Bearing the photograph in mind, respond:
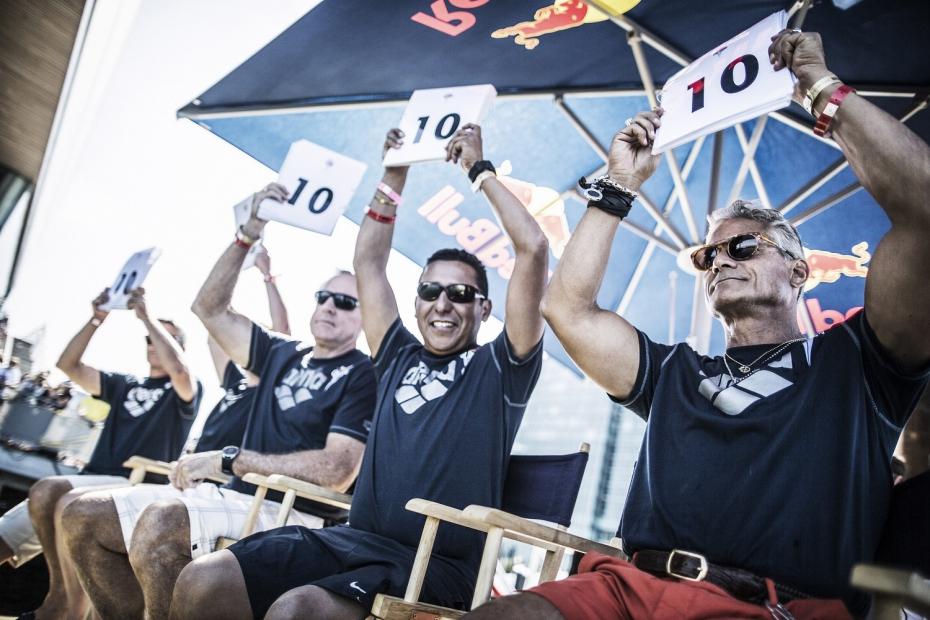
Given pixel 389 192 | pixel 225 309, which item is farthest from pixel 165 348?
pixel 389 192

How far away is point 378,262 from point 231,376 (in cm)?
185

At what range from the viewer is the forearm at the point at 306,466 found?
2.75 meters

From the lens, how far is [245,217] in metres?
3.72

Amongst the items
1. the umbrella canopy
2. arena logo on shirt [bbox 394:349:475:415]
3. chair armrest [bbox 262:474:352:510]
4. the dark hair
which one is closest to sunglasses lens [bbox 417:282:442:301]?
the dark hair

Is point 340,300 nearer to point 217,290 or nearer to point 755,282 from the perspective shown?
point 217,290

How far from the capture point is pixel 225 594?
75.1 inches

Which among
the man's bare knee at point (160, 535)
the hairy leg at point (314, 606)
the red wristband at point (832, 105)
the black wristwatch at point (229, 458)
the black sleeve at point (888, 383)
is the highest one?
the red wristband at point (832, 105)

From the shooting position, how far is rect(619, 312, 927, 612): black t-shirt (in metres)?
1.39

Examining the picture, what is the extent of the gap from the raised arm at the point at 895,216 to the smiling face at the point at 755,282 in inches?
11.9

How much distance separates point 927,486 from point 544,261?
1299 millimetres

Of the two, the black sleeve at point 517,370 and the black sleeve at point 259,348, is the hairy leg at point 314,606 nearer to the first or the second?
the black sleeve at point 517,370

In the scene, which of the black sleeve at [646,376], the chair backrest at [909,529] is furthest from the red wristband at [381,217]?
the chair backrest at [909,529]

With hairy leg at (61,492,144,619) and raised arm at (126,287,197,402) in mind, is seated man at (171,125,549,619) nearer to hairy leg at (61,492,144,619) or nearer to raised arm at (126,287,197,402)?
hairy leg at (61,492,144,619)

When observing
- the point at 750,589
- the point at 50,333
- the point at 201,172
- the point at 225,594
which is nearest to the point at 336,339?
the point at 225,594
